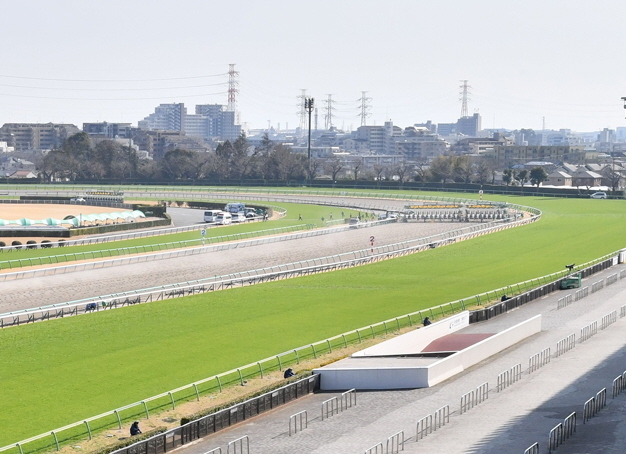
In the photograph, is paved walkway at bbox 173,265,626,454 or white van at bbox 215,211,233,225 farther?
white van at bbox 215,211,233,225

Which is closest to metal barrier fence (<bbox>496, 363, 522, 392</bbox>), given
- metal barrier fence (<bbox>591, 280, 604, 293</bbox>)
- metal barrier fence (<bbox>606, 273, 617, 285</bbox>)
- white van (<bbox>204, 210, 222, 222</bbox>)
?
metal barrier fence (<bbox>591, 280, 604, 293</bbox>)

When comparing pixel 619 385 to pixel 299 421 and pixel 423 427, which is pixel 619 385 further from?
pixel 299 421

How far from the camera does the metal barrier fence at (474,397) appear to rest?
27222 millimetres

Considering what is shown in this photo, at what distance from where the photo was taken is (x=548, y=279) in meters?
50.6

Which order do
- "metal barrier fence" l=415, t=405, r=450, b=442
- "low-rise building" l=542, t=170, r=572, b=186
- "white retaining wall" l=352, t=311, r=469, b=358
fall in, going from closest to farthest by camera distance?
"metal barrier fence" l=415, t=405, r=450, b=442 → "white retaining wall" l=352, t=311, r=469, b=358 → "low-rise building" l=542, t=170, r=572, b=186

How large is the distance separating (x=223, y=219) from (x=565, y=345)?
4901 cm

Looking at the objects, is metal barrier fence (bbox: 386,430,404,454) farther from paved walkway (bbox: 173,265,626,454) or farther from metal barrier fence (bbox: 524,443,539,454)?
metal barrier fence (bbox: 524,443,539,454)

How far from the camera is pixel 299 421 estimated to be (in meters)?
25.9

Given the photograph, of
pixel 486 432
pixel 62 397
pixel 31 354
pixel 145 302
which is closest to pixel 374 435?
pixel 486 432

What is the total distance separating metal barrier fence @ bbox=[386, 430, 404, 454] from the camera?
77.4 feet

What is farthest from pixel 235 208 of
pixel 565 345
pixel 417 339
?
pixel 565 345

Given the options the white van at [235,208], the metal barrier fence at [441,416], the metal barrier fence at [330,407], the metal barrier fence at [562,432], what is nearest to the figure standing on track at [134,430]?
the metal barrier fence at [330,407]

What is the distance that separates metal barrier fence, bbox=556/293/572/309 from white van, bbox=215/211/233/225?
132ft

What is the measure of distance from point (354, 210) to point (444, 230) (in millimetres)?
20846
